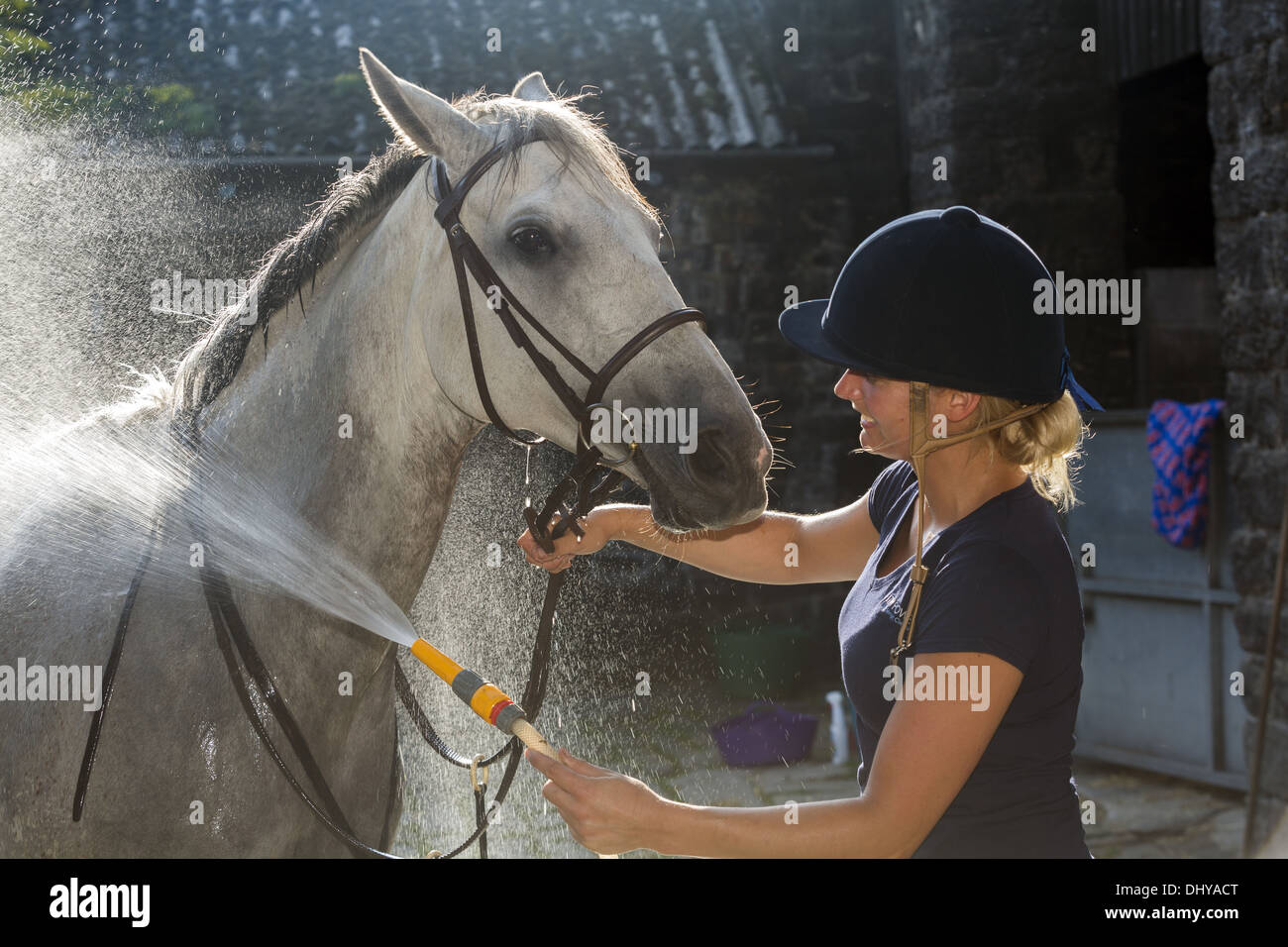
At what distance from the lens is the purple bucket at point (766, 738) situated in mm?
6707

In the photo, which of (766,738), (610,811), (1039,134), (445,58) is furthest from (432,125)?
(445,58)

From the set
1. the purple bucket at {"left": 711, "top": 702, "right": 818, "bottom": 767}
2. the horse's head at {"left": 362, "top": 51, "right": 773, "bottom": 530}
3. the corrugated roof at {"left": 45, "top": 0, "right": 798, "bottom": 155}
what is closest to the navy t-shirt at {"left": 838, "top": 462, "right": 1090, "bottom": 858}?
the horse's head at {"left": 362, "top": 51, "right": 773, "bottom": 530}

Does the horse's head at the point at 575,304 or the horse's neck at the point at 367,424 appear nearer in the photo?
the horse's head at the point at 575,304

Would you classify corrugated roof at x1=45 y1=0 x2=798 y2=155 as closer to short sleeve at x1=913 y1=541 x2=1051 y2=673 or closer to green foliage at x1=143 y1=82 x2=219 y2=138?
green foliage at x1=143 y1=82 x2=219 y2=138

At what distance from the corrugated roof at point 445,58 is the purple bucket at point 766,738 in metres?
4.87

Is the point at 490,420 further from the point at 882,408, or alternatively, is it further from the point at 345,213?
the point at 882,408

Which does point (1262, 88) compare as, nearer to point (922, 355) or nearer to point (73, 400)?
point (922, 355)

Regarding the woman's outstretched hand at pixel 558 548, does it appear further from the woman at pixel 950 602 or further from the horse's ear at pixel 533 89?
the horse's ear at pixel 533 89

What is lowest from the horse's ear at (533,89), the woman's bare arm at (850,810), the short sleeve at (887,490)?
the woman's bare arm at (850,810)

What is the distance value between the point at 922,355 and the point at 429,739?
1.48 meters

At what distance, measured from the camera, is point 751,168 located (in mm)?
9578

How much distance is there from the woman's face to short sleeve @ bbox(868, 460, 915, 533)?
30cm

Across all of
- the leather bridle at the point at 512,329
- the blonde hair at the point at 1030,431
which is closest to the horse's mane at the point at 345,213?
the leather bridle at the point at 512,329
